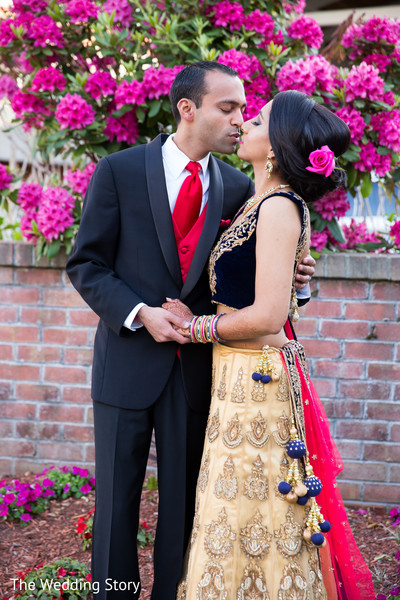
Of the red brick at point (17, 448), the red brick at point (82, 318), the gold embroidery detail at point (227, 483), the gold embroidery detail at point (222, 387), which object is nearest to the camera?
the gold embroidery detail at point (227, 483)

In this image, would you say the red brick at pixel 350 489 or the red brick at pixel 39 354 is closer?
the red brick at pixel 350 489

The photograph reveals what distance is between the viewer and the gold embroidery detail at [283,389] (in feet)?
7.22

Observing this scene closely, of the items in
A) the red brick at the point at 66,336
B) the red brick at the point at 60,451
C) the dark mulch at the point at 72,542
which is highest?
the red brick at the point at 66,336

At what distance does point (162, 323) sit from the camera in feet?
7.33

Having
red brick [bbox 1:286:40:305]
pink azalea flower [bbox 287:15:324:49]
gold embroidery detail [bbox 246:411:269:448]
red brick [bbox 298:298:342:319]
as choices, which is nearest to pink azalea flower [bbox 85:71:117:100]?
pink azalea flower [bbox 287:15:324:49]

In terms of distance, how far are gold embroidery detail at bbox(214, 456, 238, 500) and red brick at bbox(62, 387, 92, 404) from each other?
5.95 feet

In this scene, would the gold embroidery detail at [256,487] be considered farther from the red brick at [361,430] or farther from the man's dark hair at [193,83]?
the red brick at [361,430]

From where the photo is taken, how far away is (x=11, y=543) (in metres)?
3.19

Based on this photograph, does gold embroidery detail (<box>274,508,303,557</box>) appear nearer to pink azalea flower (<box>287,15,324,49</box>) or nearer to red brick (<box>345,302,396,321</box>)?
red brick (<box>345,302,396,321</box>)

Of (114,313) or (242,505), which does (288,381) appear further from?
(114,313)

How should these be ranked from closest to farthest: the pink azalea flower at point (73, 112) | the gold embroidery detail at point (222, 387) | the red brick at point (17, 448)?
the gold embroidery detail at point (222, 387) < the pink azalea flower at point (73, 112) < the red brick at point (17, 448)

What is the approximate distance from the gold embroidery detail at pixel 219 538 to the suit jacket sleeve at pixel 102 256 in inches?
29.4

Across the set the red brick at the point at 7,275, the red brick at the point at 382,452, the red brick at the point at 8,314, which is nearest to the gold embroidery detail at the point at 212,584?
the red brick at the point at 382,452

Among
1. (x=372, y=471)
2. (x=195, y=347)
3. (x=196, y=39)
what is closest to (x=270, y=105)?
(x=195, y=347)
